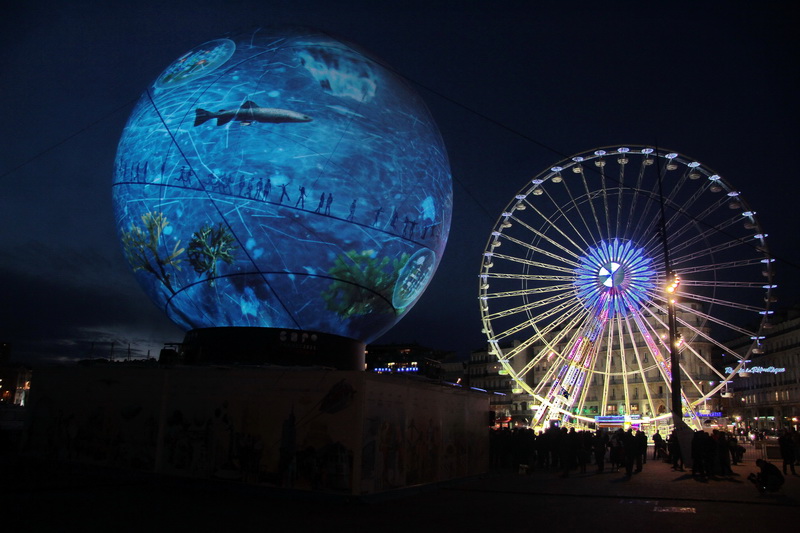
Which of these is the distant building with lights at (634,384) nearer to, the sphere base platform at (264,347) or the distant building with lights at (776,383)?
the distant building with lights at (776,383)

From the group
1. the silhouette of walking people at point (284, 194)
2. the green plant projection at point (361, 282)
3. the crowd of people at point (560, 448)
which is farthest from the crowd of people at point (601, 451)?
the silhouette of walking people at point (284, 194)

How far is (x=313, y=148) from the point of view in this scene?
1115 centimetres

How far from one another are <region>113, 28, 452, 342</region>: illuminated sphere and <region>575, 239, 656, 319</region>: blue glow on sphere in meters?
23.2

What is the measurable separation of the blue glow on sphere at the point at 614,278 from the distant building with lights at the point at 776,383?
36.3 m

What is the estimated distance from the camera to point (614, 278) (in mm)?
33188

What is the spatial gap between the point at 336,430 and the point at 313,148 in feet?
17.0

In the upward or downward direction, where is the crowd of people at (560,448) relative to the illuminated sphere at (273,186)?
downward

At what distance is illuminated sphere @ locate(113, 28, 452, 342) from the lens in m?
11.1

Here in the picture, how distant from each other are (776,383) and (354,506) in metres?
75.6

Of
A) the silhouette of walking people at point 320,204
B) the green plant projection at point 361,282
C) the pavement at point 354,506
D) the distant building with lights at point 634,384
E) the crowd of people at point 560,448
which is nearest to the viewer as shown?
the pavement at point 354,506

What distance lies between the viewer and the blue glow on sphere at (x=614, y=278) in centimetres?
3316

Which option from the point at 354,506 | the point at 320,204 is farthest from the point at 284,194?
the point at 354,506

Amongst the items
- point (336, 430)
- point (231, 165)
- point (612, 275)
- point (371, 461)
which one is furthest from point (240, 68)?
point (612, 275)

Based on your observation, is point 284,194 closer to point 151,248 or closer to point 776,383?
point 151,248
